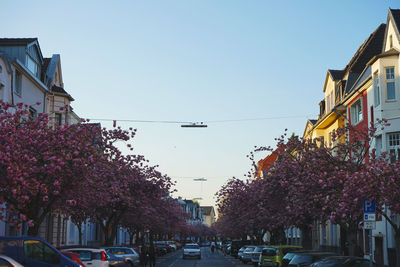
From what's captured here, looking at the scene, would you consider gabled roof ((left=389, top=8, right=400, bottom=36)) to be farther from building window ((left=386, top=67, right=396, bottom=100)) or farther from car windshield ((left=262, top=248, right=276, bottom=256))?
car windshield ((left=262, top=248, right=276, bottom=256))

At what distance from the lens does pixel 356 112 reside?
33.4 meters

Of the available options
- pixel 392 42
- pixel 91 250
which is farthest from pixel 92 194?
pixel 392 42

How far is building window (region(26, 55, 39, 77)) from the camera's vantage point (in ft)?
107

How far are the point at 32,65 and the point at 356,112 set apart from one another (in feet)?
65.3

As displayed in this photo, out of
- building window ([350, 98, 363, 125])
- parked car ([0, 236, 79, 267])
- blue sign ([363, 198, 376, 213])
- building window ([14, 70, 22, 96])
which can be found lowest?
parked car ([0, 236, 79, 267])

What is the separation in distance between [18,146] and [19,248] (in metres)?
4.11

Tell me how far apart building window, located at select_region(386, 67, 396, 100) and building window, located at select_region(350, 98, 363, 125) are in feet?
14.5

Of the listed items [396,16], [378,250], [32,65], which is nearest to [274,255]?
[378,250]

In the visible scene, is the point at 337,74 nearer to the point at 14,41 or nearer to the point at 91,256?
the point at 14,41

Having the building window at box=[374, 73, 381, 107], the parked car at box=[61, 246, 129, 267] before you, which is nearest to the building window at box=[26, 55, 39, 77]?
the parked car at box=[61, 246, 129, 267]

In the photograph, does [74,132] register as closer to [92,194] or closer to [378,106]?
[92,194]

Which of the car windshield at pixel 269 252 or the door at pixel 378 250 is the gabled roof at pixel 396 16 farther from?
the car windshield at pixel 269 252

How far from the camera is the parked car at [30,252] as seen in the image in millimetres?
14531

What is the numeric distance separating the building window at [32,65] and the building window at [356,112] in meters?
19.6
